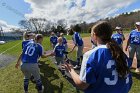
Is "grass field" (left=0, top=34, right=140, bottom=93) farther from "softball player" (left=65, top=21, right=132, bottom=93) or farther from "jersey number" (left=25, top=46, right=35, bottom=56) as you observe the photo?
"softball player" (left=65, top=21, right=132, bottom=93)

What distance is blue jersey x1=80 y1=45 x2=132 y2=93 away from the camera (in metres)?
3.26

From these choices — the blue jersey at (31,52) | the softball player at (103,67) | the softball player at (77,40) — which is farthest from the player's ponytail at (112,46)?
the softball player at (77,40)

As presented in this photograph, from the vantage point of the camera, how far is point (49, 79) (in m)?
11.4

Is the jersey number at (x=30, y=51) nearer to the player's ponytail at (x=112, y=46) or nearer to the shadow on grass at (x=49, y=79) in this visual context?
the shadow on grass at (x=49, y=79)

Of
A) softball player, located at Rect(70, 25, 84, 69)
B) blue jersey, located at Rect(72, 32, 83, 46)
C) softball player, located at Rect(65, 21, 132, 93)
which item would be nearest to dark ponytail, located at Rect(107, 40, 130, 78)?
softball player, located at Rect(65, 21, 132, 93)

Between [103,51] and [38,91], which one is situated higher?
[103,51]

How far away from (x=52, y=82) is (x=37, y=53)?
238 cm

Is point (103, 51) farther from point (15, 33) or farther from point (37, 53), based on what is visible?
point (15, 33)

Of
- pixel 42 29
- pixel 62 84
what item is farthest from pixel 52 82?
pixel 42 29

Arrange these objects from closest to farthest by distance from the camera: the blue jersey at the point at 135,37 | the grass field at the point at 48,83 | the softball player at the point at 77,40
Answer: the grass field at the point at 48,83, the blue jersey at the point at 135,37, the softball player at the point at 77,40

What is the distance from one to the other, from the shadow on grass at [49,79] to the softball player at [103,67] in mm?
6633

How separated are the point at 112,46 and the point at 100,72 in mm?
307

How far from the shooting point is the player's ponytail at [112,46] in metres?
3.28

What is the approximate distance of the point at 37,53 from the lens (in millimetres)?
8836
